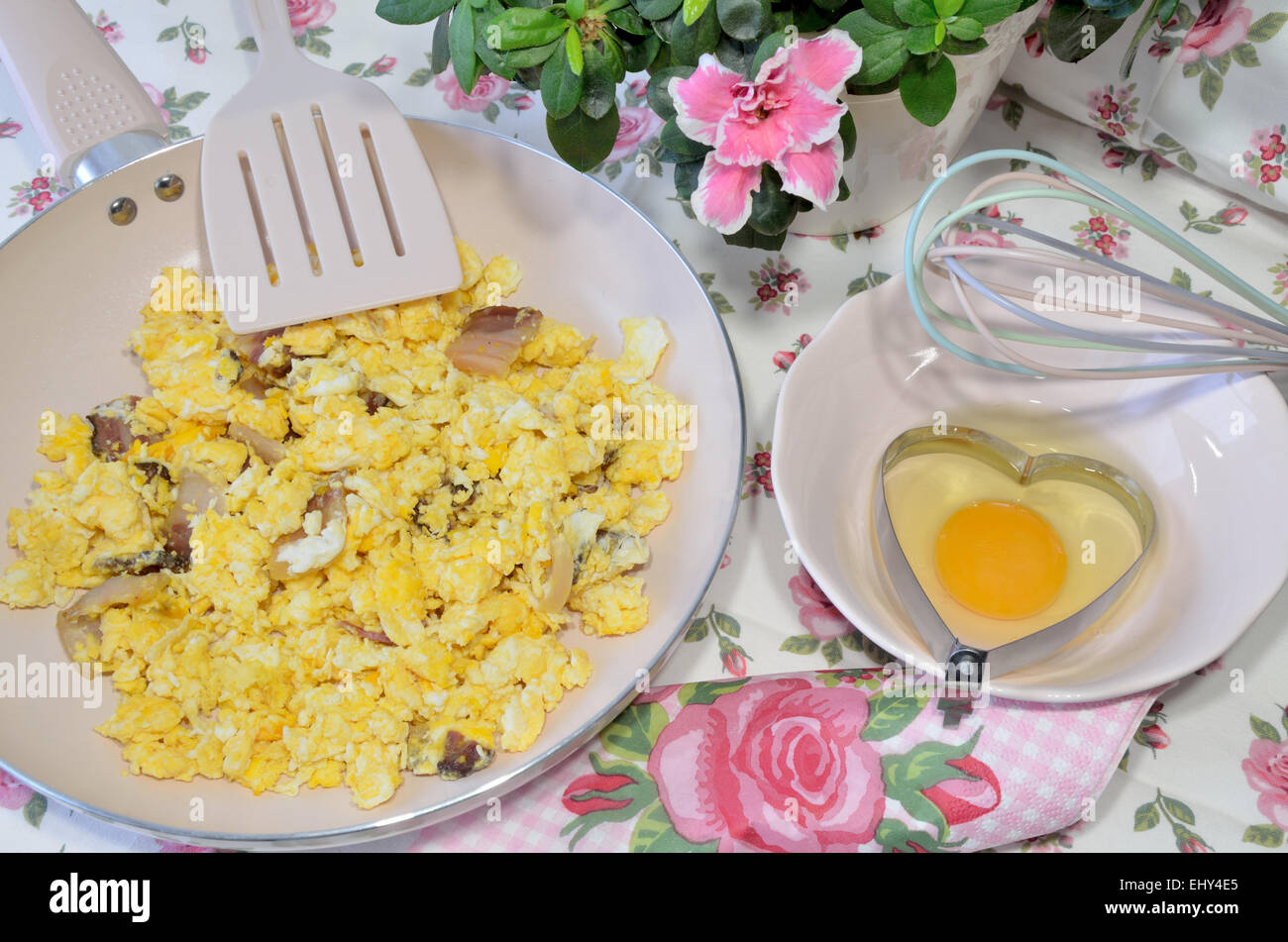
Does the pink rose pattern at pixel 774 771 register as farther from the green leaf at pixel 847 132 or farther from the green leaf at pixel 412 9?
the green leaf at pixel 412 9

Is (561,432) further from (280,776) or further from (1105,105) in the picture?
(1105,105)

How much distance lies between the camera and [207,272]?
3.28ft

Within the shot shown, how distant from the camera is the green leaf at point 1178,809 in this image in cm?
82

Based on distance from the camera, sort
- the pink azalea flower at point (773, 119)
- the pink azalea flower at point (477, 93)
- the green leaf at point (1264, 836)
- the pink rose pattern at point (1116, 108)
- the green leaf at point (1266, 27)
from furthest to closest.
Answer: the pink azalea flower at point (477, 93), the pink rose pattern at point (1116, 108), the green leaf at point (1266, 27), the green leaf at point (1264, 836), the pink azalea flower at point (773, 119)

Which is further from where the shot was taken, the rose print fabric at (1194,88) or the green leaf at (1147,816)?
the rose print fabric at (1194,88)

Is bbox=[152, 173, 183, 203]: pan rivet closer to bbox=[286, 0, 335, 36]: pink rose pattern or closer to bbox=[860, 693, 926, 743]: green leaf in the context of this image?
bbox=[286, 0, 335, 36]: pink rose pattern

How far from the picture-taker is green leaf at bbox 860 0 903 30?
2.41 ft

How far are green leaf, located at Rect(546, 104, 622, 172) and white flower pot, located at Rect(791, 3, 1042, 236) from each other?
0.20 metres

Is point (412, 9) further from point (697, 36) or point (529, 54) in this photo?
point (697, 36)

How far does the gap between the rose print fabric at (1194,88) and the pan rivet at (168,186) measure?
32.6 inches

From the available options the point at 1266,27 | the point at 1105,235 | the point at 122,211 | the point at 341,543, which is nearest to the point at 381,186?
the point at 122,211

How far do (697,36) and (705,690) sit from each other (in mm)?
524

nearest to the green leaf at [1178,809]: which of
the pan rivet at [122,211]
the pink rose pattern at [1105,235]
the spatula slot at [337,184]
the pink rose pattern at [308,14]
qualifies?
the pink rose pattern at [1105,235]

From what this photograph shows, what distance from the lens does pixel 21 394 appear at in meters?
0.91
